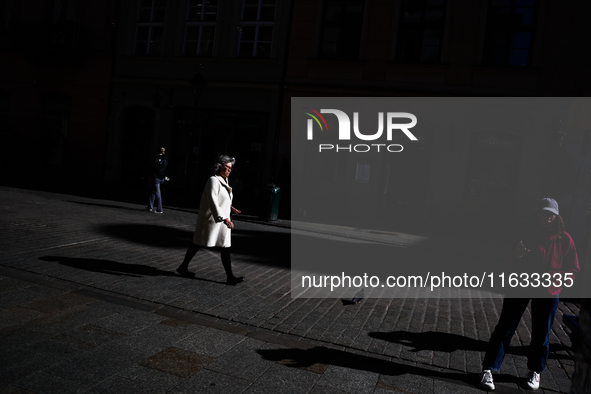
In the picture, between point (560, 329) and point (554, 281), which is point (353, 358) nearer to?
point (554, 281)

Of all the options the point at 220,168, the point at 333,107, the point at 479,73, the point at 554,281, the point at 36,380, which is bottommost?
the point at 36,380

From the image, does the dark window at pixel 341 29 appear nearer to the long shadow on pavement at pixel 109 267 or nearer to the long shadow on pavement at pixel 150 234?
the long shadow on pavement at pixel 150 234

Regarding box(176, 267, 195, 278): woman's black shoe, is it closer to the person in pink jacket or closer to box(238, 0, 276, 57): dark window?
the person in pink jacket

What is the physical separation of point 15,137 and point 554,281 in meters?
22.2

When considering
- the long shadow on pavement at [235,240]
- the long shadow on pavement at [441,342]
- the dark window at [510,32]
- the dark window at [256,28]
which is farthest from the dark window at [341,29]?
the long shadow on pavement at [441,342]

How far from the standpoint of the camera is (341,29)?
16.1m

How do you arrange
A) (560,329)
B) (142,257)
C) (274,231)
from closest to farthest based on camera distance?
1. (560,329)
2. (142,257)
3. (274,231)

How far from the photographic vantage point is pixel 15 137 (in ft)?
66.9

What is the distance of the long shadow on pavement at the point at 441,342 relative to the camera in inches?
180

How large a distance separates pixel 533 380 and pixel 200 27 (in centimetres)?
1742

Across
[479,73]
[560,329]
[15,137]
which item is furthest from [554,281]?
[15,137]

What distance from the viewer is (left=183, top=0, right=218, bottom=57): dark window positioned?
1800 cm

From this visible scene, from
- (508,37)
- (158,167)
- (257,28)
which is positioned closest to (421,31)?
(508,37)

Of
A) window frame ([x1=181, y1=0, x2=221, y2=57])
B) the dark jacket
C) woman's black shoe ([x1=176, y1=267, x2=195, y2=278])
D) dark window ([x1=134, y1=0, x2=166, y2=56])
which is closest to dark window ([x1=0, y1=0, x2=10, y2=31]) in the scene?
dark window ([x1=134, y1=0, x2=166, y2=56])
